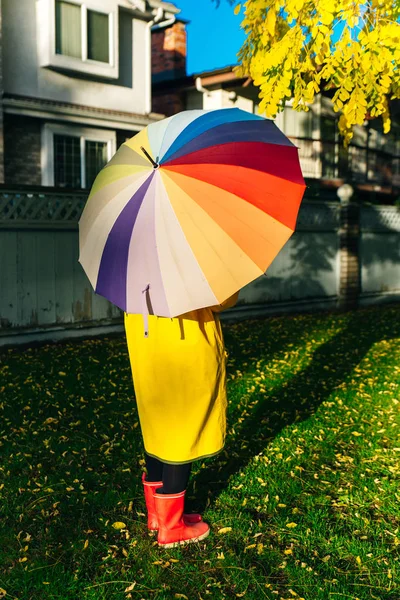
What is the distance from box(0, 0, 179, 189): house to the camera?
46.8 feet

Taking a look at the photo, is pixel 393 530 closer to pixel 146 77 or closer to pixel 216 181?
pixel 216 181

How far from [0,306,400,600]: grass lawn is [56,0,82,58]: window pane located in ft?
33.7

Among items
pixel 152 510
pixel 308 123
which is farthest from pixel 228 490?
pixel 308 123

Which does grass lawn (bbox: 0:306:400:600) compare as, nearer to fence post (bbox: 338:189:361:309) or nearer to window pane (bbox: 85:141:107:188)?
fence post (bbox: 338:189:361:309)

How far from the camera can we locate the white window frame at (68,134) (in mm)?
14832

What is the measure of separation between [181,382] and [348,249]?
9450mm

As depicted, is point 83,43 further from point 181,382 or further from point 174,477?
point 174,477

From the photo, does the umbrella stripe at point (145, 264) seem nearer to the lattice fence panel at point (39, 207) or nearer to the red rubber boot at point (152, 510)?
the red rubber boot at point (152, 510)

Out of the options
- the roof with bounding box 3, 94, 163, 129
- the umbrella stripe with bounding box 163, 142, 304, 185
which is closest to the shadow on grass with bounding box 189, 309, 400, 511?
the umbrella stripe with bounding box 163, 142, 304, 185

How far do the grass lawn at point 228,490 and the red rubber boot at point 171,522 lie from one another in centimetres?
5

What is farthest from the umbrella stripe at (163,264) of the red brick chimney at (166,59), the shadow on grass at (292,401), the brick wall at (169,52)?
the brick wall at (169,52)

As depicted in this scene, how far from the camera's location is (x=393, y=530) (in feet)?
11.3

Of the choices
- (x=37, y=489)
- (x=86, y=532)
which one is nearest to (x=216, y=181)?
(x=86, y=532)

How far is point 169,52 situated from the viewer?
66.1 ft
